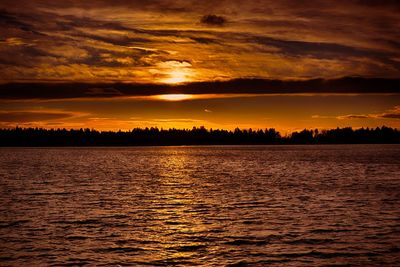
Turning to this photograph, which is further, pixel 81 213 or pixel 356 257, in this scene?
pixel 81 213

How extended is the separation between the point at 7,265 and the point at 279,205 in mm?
33656

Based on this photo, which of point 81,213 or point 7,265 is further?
point 81,213

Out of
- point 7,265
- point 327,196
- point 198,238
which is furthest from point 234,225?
point 327,196

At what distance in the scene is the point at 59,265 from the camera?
96.4ft

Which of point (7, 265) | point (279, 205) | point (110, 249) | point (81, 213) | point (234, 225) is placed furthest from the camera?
point (279, 205)

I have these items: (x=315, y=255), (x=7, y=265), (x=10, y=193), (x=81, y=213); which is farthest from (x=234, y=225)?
(x=10, y=193)

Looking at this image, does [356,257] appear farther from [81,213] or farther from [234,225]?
[81,213]

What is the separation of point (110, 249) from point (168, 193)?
1537 inches

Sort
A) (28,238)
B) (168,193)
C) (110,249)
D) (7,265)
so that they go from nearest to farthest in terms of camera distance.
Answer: (7,265)
(110,249)
(28,238)
(168,193)

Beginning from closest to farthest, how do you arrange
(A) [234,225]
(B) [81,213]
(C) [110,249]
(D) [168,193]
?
(C) [110,249] → (A) [234,225] → (B) [81,213] → (D) [168,193]

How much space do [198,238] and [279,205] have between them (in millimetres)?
21075

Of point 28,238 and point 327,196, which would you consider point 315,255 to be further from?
point 327,196

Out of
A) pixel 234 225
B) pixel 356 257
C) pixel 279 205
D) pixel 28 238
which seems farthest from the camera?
pixel 279 205

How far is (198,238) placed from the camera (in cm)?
3750
